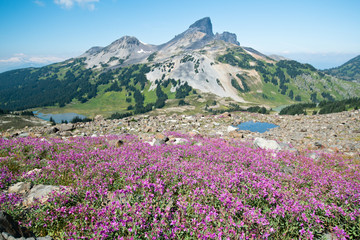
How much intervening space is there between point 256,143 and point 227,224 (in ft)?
40.0

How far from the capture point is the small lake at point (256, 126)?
29.8 m

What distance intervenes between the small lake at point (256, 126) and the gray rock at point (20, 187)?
27519 mm

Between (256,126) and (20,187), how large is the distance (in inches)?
1286

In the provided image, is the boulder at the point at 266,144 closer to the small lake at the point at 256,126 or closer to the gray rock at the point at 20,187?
the small lake at the point at 256,126

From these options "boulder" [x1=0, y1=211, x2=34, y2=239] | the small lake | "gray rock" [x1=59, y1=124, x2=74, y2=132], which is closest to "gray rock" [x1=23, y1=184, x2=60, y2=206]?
"boulder" [x1=0, y1=211, x2=34, y2=239]

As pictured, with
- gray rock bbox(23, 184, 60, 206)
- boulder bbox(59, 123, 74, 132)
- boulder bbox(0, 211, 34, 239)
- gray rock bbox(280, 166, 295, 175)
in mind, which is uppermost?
boulder bbox(0, 211, 34, 239)

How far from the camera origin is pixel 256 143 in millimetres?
15281

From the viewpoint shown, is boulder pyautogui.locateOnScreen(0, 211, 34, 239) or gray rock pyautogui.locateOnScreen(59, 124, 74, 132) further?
gray rock pyautogui.locateOnScreen(59, 124, 74, 132)

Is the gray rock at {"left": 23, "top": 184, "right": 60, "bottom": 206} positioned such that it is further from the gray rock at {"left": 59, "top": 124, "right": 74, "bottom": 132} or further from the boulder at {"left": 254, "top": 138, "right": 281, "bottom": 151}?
the gray rock at {"left": 59, "top": 124, "right": 74, "bottom": 132}

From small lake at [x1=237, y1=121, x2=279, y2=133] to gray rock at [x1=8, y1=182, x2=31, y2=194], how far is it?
27519 millimetres

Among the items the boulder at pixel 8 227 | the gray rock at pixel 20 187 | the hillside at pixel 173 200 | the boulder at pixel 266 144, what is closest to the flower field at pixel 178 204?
the hillside at pixel 173 200

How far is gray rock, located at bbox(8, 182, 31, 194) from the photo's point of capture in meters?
6.49

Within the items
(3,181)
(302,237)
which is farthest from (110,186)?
(302,237)

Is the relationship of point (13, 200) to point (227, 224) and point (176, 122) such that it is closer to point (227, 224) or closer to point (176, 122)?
point (227, 224)
